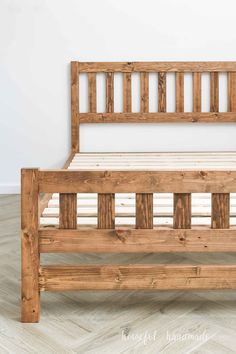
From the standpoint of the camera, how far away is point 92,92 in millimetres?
2736

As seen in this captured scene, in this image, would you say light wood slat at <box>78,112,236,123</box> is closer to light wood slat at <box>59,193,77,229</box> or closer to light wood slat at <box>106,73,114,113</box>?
light wood slat at <box>106,73,114,113</box>

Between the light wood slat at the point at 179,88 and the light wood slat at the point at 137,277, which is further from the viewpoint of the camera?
the light wood slat at the point at 179,88

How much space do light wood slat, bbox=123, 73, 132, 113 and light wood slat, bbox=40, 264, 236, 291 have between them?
160 cm

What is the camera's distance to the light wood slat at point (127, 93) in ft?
8.94

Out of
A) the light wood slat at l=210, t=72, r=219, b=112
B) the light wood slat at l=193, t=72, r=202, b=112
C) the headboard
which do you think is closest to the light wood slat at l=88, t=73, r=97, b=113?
the headboard

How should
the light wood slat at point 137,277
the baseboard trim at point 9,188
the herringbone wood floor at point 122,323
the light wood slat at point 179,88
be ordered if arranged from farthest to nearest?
1. the baseboard trim at point 9,188
2. the light wood slat at point 179,88
3. the light wood slat at point 137,277
4. the herringbone wood floor at point 122,323

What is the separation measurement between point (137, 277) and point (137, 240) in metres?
0.10

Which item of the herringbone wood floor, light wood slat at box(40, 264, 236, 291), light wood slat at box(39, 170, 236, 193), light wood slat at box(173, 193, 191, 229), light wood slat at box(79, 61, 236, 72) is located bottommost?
the herringbone wood floor

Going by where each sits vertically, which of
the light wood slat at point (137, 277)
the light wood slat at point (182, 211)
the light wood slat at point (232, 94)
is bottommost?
the light wood slat at point (137, 277)

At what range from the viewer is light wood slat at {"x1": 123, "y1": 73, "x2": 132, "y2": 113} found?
273cm

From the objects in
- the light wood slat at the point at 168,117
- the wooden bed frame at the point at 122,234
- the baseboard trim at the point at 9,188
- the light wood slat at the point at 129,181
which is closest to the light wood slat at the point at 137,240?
the wooden bed frame at the point at 122,234

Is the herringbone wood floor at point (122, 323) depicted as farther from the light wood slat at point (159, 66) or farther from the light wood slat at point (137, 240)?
the light wood slat at point (159, 66)

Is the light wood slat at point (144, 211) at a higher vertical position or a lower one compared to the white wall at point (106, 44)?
lower

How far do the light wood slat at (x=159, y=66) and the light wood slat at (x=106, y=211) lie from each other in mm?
1624
